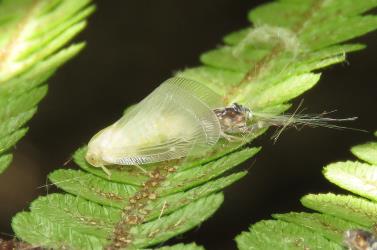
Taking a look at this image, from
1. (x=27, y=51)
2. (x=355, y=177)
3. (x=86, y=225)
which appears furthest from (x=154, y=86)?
(x=355, y=177)

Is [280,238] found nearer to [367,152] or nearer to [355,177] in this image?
[355,177]

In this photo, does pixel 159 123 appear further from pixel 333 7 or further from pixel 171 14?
pixel 171 14

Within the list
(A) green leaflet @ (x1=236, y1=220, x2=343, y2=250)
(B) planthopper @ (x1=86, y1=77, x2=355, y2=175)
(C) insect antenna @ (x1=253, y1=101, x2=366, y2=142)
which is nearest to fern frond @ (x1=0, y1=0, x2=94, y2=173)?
(B) planthopper @ (x1=86, y1=77, x2=355, y2=175)

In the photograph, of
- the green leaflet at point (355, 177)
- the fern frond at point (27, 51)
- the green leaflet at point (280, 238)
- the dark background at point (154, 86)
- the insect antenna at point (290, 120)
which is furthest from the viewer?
the dark background at point (154, 86)

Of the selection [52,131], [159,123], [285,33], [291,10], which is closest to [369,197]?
[159,123]

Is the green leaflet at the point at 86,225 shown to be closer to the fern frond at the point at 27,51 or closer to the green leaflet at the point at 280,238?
the green leaflet at the point at 280,238

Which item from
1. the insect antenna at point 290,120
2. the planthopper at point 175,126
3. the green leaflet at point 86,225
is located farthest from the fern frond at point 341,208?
the planthopper at point 175,126
